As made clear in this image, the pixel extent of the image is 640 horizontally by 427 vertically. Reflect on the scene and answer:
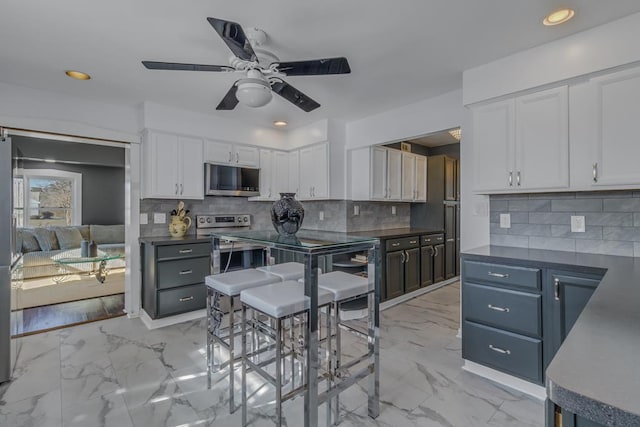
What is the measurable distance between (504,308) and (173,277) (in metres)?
2.96

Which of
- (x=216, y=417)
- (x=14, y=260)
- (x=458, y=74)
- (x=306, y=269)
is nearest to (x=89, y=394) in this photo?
(x=216, y=417)

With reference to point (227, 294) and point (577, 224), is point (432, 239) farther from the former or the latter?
point (227, 294)

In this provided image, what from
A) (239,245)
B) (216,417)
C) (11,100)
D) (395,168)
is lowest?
(216,417)

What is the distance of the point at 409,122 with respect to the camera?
3.38 meters

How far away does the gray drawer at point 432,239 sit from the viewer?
426cm

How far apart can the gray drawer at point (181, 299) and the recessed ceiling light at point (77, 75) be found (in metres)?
2.05

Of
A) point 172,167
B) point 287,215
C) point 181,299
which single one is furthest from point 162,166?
point 287,215

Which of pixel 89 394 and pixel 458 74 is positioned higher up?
pixel 458 74

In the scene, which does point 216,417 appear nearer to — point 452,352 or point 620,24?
point 452,352

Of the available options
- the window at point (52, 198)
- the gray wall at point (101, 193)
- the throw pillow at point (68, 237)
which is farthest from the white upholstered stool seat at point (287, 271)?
the gray wall at point (101, 193)

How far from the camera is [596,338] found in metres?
0.71

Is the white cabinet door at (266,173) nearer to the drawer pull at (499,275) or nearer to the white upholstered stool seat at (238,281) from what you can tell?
the white upholstered stool seat at (238,281)

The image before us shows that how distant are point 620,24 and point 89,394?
404 centimetres

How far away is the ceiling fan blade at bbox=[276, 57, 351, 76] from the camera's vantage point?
179 centimetres
